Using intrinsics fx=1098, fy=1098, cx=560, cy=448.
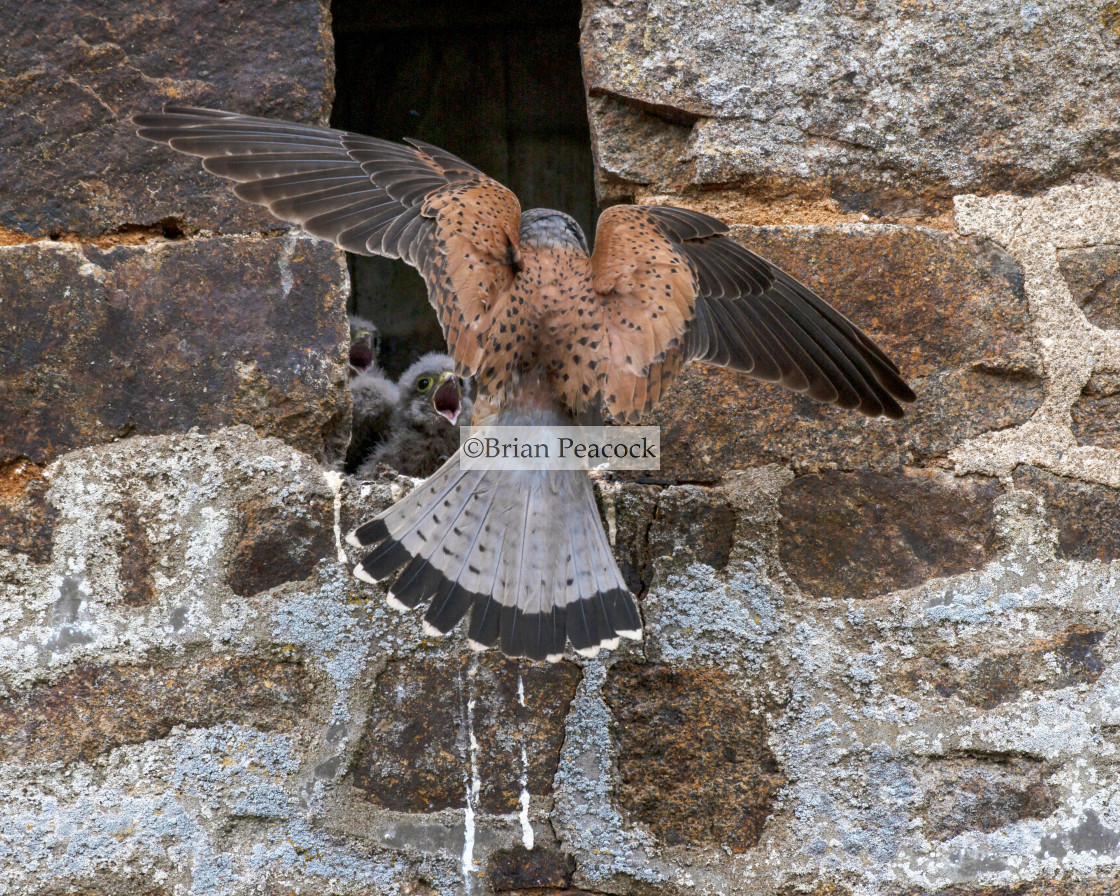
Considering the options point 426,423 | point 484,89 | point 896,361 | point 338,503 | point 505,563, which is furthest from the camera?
point 484,89

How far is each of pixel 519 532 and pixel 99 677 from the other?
0.85 metres

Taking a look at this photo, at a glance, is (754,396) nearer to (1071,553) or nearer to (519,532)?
(519,532)

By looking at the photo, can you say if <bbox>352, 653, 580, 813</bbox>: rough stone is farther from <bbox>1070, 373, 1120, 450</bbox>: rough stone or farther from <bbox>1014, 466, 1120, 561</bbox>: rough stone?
<bbox>1070, 373, 1120, 450</bbox>: rough stone

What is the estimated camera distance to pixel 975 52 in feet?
7.64

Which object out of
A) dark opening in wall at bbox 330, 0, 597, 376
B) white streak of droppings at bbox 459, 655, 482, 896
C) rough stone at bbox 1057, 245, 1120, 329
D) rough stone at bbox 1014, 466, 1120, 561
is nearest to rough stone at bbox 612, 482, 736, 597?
white streak of droppings at bbox 459, 655, 482, 896

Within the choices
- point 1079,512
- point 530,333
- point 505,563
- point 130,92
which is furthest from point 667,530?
point 130,92

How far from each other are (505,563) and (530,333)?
448mm

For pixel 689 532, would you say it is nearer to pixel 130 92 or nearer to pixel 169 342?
pixel 169 342

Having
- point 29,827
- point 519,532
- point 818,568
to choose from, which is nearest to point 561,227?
point 519,532

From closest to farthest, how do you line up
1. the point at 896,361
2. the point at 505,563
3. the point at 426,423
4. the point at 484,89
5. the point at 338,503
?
the point at 505,563 → the point at 338,503 → the point at 896,361 → the point at 426,423 → the point at 484,89

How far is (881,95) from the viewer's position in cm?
232

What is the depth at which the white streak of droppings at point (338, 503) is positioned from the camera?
2.17 metres

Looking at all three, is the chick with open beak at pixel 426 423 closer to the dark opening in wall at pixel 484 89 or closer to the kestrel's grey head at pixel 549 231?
the dark opening in wall at pixel 484 89

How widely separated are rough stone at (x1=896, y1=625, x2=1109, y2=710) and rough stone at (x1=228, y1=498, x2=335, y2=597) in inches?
47.0
